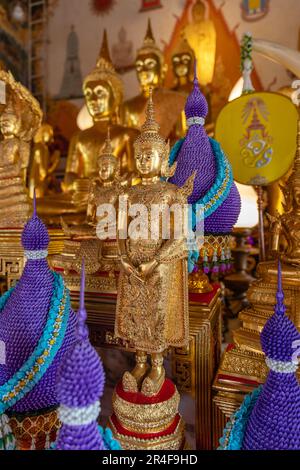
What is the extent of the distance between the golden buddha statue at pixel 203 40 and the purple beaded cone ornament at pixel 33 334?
2.78 metres

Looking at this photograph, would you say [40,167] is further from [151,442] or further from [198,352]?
[151,442]

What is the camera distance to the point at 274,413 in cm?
69

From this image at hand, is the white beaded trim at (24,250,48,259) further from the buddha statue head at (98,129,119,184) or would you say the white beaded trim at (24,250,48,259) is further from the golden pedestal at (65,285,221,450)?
the buddha statue head at (98,129,119,184)

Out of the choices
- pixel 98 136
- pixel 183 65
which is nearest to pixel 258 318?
pixel 98 136

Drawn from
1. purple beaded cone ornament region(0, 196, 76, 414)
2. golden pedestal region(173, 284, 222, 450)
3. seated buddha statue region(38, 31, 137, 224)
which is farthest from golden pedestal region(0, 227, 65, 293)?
golden pedestal region(173, 284, 222, 450)

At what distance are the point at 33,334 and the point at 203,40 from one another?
319cm

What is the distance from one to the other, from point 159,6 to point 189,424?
3.63 metres

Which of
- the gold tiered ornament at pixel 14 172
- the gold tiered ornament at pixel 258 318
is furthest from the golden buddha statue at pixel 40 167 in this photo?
the gold tiered ornament at pixel 258 318

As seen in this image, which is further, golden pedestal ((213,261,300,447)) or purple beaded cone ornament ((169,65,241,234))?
purple beaded cone ornament ((169,65,241,234))

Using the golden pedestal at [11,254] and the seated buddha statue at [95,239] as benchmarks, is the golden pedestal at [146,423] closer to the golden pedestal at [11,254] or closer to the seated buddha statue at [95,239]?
the seated buddha statue at [95,239]

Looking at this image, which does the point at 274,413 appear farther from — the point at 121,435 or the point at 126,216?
the point at 126,216

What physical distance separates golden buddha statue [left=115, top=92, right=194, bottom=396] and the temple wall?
8.11ft


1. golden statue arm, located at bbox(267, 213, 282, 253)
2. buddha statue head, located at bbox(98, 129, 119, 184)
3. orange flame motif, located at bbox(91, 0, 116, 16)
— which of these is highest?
orange flame motif, located at bbox(91, 0, 116, 16)

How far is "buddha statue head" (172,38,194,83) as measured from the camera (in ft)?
9.52
